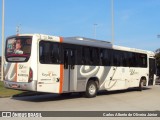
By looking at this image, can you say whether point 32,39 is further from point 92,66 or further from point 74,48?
point 92,66

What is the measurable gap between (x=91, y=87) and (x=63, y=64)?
3019 mm

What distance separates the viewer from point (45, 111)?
12.9 meters

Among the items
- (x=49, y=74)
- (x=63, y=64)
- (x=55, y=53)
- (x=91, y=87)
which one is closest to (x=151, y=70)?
(x=91, y=87)

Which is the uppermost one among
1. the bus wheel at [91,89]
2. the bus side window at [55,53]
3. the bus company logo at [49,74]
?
the bus side window at [55,53]

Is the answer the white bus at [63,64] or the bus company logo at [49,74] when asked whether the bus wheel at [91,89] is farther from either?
the bus company logo at [49,74]

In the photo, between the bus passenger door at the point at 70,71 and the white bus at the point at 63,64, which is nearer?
the white bus at the point at 63,64

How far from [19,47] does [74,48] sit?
3084mm

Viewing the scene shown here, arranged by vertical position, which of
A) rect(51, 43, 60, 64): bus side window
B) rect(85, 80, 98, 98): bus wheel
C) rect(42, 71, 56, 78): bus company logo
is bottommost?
rect(85, 80, 98, 98): bus wheel

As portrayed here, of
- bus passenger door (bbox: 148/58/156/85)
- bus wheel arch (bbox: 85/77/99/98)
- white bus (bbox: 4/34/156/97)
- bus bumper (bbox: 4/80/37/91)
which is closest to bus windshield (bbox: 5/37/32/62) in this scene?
white bus (bbox: 4/34/156/97)

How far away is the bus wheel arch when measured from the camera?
18609mm

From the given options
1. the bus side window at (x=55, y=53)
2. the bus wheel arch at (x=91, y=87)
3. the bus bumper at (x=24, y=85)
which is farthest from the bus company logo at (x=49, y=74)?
the bus wheel arch at (x=91, y=87)

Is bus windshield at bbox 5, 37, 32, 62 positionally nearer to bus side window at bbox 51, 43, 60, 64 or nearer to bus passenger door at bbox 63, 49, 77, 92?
bus side window at bbox 51, 43, 60, 64

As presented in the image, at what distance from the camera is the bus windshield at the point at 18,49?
15359 mm

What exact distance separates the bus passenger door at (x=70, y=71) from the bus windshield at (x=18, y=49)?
2189 millimetres
